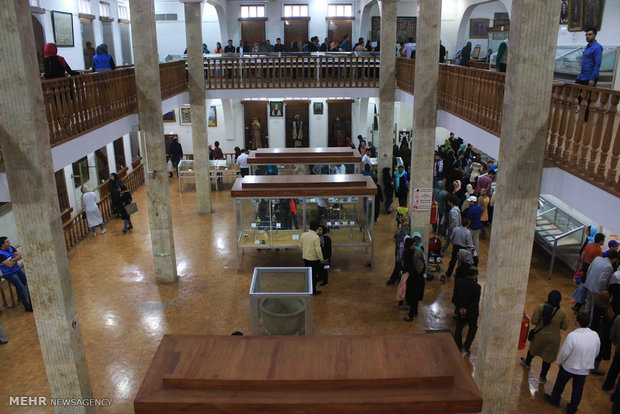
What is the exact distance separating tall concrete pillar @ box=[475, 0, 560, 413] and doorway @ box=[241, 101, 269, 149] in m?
18.8

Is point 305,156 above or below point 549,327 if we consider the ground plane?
above

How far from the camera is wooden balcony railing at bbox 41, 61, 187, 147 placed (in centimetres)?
767

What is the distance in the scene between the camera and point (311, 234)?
10.1 metres

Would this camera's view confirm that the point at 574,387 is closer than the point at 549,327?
Yes

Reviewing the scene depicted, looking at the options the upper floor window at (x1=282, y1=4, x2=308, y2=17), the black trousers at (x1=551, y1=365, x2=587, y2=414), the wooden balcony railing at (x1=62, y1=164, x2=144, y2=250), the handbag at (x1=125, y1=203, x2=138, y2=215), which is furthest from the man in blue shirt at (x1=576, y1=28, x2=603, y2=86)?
the upper floor window at (x1=282, y1=4, x2=308, y2=17)

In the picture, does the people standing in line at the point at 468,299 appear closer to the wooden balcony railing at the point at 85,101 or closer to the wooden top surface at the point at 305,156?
the wooden balcony railing at the point at 85,101

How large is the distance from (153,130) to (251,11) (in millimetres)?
16061

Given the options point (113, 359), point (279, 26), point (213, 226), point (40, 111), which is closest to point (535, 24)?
point (40, 111)

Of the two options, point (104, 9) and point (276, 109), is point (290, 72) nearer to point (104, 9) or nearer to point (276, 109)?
point (104, 9)

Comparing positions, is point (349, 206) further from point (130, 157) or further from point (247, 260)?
point (130, 157)

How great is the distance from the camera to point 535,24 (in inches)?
213

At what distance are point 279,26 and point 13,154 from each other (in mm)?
20314

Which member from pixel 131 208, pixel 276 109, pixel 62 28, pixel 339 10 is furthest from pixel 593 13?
pixel 276 109

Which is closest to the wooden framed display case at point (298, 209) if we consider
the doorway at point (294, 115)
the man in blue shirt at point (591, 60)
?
the man in blue shirt at point (591, 60)
